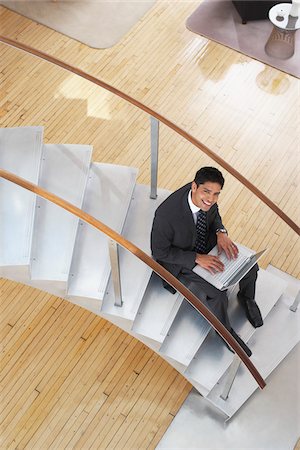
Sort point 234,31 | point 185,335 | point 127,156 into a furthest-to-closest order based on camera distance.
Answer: point 234,31
point 127,156
point 185,335

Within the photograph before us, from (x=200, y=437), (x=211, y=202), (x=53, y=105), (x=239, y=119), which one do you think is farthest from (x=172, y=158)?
(x=200, y=437)

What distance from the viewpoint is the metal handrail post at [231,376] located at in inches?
163

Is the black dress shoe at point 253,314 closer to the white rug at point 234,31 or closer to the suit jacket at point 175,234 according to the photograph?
the suit jacket at point 175,234

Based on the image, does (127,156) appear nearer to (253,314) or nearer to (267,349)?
(253,314)

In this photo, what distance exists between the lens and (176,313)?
4.36 m

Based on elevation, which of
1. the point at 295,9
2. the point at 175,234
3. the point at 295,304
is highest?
the point at 295,9

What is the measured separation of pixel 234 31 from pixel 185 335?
3.49 metres

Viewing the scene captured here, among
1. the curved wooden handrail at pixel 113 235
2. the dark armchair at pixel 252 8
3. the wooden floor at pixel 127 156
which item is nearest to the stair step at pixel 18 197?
the curved wooden handrail at pixel 113 235

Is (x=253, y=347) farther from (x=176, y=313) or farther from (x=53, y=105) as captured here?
(x=53, y=105)

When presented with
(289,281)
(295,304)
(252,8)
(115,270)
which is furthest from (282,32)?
(115,270)

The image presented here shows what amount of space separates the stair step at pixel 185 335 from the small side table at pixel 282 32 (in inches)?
120

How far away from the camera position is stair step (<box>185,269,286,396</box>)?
443 cm

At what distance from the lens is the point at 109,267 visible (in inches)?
171

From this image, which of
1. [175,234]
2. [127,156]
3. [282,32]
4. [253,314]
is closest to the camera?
[175,234]
